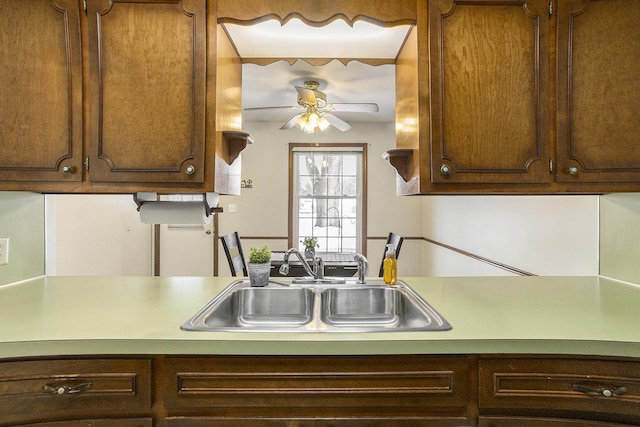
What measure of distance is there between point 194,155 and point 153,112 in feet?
0.71

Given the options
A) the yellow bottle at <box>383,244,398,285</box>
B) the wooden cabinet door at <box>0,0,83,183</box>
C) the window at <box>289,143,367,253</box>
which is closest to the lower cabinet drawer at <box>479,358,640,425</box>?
the yellow bottle at <box>383,244,398,285</box>

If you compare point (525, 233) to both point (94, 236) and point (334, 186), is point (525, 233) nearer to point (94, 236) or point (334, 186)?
point (334, 186)

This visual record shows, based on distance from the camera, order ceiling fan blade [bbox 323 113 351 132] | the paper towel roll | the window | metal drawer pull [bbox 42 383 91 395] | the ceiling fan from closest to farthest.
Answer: metal drawer pull [bbox 42 383 91 395]
the paper towel roll
the ceiling fan
ceiling fan blade [bbox 323 113 351 132]
the window

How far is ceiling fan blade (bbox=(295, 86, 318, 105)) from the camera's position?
2939mm

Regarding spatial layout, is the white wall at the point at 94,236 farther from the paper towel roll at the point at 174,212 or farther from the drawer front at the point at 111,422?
the drawer front at the point at 111,422

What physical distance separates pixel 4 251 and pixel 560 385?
211 cm

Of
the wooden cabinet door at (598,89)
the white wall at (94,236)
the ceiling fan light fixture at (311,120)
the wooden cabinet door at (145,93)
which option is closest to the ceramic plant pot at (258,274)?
the wooden cabinet door at (145,93)

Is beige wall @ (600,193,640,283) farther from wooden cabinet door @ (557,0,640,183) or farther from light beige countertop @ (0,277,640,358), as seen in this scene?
wooden cabinet door @ (557,0,640,183)

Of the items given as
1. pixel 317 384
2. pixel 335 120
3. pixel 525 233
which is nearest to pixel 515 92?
Result: pixel 317 384

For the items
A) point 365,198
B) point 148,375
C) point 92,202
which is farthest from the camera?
point 365,198

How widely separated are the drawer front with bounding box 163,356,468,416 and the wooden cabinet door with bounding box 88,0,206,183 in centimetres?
70

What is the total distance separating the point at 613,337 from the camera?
0.96 metres

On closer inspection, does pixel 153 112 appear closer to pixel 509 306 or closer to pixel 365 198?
pixel 509 306

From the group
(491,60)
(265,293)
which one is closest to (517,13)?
(491,60)
